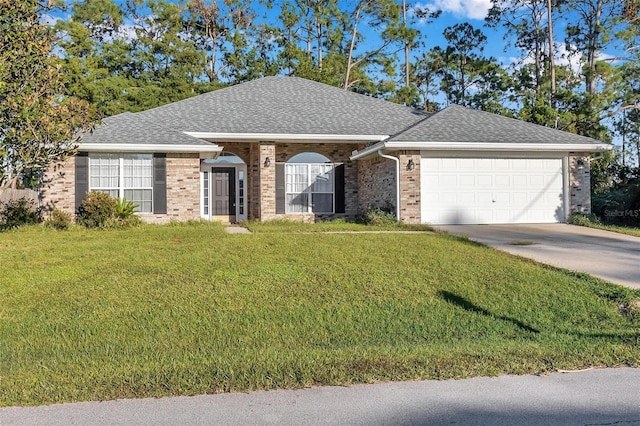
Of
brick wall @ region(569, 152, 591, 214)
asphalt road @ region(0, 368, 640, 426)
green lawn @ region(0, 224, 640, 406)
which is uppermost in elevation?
brick wall @ region(569, 152, 591, 214)

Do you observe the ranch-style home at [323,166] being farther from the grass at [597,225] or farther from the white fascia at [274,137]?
the grass at [597,225]

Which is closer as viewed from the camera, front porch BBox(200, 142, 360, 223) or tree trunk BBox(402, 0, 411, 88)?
front porch BBox(200, 142, 360, 223)

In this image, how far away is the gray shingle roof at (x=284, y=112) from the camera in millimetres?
16625

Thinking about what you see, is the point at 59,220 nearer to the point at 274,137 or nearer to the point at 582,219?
the point at 274,137

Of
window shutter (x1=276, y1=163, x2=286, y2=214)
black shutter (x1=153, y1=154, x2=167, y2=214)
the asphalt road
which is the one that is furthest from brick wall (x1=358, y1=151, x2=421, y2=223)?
the asphalt road

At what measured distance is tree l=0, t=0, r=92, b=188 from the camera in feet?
31.3

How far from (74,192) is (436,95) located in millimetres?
26894

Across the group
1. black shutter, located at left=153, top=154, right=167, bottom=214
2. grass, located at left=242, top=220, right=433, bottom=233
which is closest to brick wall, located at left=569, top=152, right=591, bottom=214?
grass, located at left=242, top=220, right=433, bottom=233

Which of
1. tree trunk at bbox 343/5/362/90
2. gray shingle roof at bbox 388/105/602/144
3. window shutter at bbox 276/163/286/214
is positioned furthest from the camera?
tree trunk at bbox 343/5/362/90

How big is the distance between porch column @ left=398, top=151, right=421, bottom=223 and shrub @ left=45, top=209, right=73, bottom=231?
916 cm

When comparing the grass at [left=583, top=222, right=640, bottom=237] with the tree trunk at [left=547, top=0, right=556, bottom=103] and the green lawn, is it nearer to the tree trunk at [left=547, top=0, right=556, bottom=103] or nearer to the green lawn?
the green lawn

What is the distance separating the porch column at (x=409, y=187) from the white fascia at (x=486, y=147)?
0.30 meters

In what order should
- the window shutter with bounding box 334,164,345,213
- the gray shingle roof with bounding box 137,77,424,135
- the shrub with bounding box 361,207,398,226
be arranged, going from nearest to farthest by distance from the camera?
the shrub with bounding box 361,207,398,226, the gray shingle roof with bounding box 137,77,424,135, the window shutter with bounding box 334,164,345,213

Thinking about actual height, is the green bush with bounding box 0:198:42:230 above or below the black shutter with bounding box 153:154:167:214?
below
